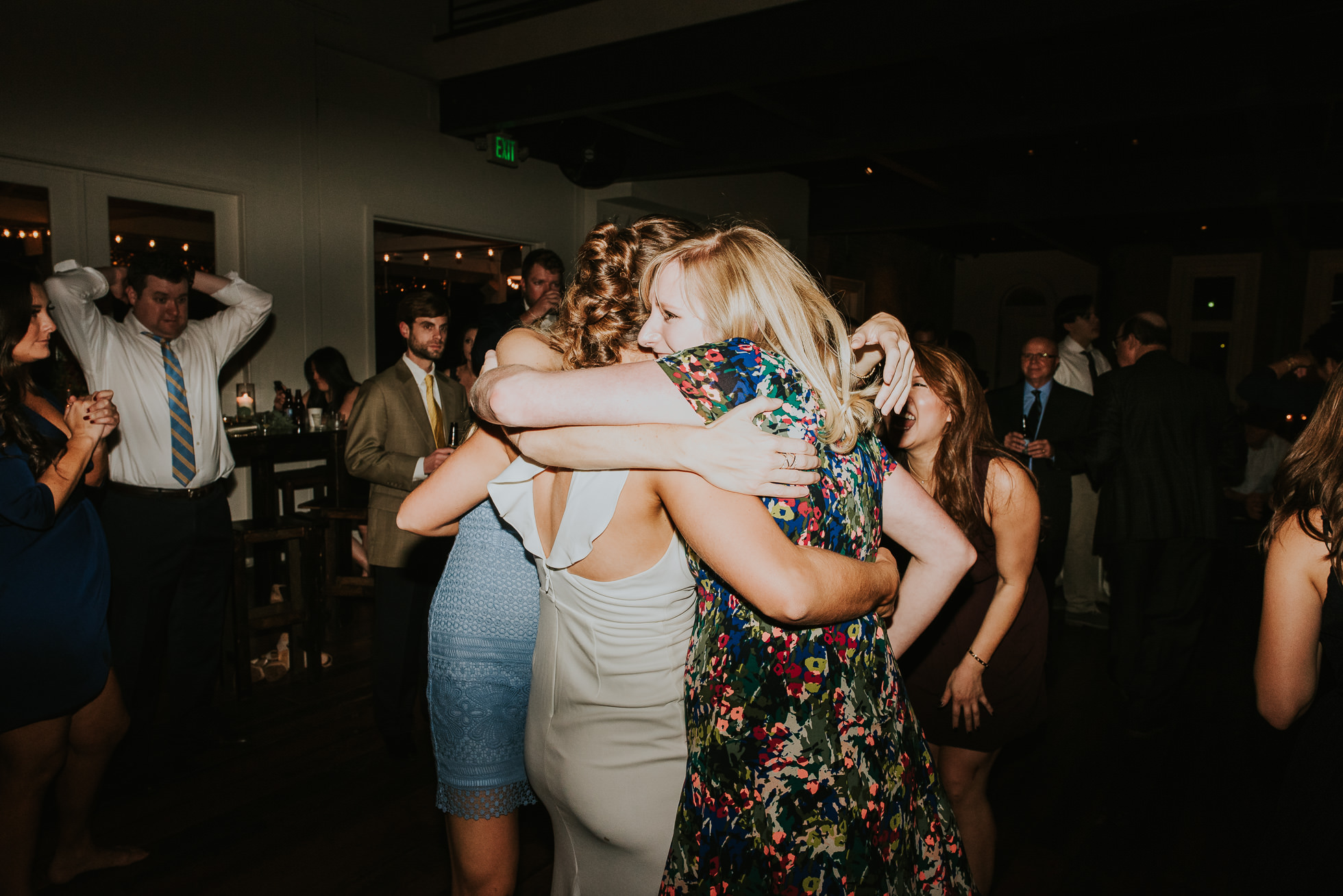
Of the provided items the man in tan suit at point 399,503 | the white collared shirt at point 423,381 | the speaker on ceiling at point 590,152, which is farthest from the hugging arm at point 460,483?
the speaker on ceiling at point 590,152

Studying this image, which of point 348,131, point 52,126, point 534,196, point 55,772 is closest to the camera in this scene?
point 55,772

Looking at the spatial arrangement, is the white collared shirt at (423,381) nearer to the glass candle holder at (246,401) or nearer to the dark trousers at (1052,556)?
the glass candle holder at (246,401)

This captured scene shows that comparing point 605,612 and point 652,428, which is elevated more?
point 652,428

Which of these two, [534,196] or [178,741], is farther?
[534,196]

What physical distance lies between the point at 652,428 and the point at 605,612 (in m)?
0.32

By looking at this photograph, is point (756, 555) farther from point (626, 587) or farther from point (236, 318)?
point (236, 318)

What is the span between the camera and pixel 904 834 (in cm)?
111

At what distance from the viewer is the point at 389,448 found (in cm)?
313

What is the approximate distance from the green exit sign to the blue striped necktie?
11.1 ft

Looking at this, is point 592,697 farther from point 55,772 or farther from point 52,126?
point 52,126

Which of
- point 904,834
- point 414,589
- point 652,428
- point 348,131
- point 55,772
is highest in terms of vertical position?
point 348,131

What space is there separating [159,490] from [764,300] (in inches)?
112

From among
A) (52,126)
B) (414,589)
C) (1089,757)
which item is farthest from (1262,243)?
(52,126)

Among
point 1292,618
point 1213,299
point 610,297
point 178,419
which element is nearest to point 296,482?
point 178,419
